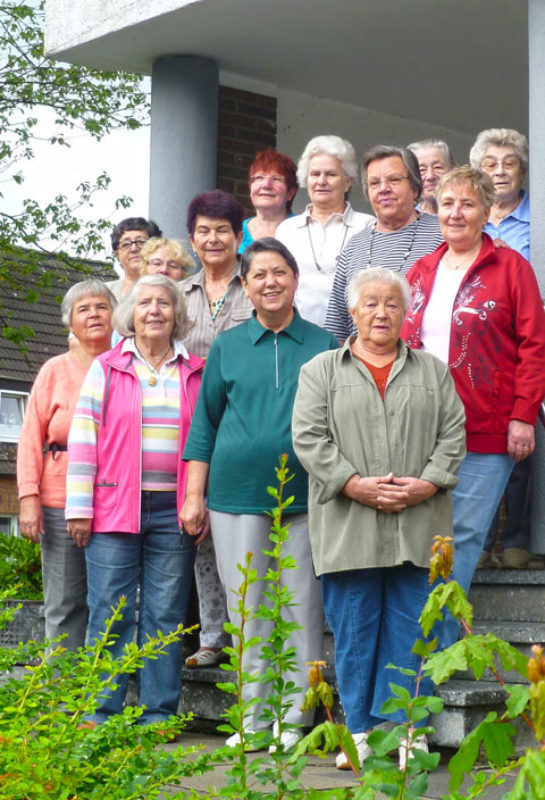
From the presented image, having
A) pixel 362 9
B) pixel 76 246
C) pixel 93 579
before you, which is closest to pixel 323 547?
pixel 93 579

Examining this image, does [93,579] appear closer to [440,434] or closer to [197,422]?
[197,422]

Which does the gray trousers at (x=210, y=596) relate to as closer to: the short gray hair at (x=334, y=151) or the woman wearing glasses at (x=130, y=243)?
the woman wearing glasses at (x=130, y=243)

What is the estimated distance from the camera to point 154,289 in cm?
536

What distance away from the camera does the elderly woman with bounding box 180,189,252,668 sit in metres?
5.69

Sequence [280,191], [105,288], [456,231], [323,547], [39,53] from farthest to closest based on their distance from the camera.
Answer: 1. [39,53]
2. [280,191]
3. [105,288]
4. [456,231]
5. [323,547]

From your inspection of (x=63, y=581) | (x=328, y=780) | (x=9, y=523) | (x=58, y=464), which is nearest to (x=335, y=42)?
(x=58, y=464)

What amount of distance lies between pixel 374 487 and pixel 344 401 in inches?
13.5

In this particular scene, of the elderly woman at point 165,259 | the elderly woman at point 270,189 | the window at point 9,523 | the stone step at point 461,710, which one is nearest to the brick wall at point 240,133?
the elderly woman at point 270,189

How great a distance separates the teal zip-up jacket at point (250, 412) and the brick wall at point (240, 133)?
11.5 ft

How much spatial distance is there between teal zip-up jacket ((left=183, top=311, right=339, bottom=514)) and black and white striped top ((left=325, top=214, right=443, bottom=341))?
0.47 metres

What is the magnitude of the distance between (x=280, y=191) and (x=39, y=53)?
994 cm

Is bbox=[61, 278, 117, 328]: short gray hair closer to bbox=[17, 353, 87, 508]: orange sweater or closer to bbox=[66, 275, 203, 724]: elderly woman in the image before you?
bbox=[17, 353, 87, 508]: orange sweater

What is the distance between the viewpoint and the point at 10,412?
25734 millimetres

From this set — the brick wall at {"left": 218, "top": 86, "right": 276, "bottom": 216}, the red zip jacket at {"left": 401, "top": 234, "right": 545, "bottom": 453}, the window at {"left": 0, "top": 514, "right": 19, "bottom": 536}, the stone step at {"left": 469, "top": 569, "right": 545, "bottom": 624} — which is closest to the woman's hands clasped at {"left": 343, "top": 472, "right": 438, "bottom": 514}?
the red zip jacket at {"left": 401, "top": 234, "right": 545, "bottom": 453}
